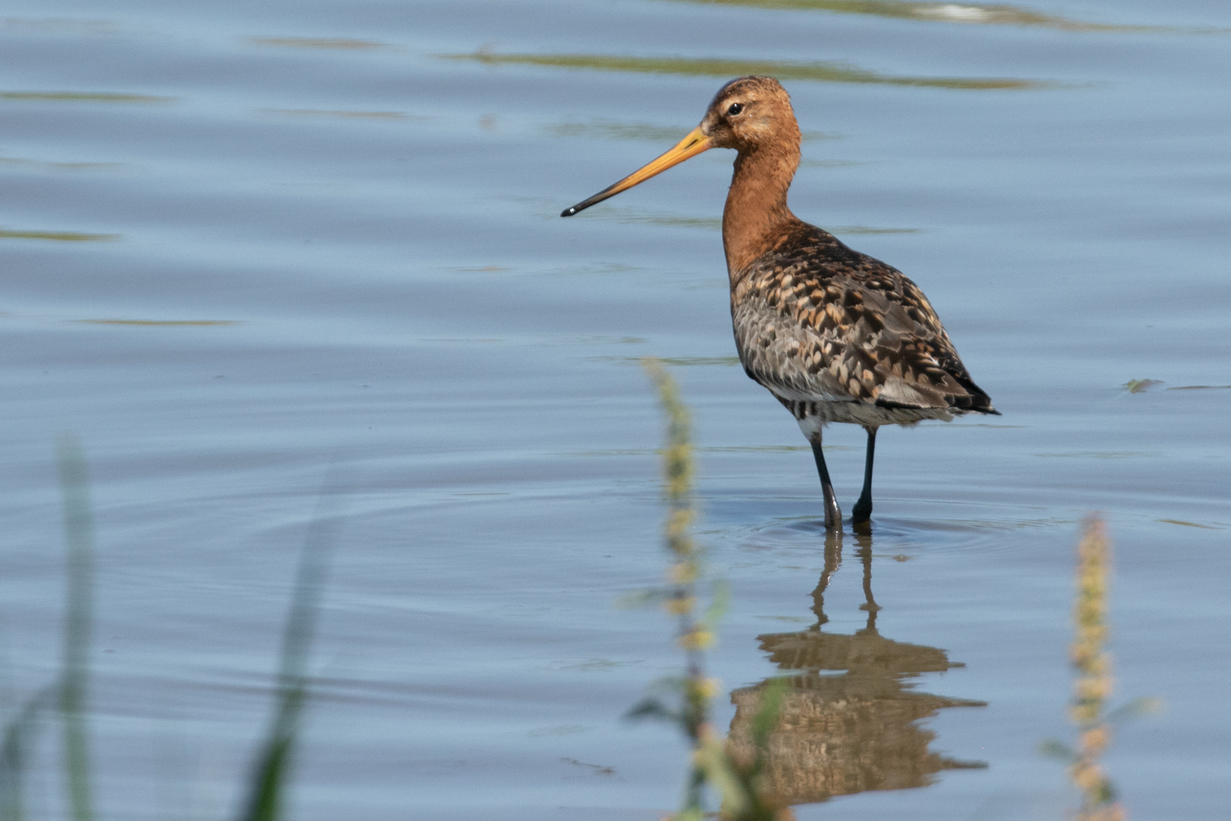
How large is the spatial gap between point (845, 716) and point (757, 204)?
325 centimetres

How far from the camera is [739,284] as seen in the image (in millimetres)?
7348

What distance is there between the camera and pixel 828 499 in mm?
6660

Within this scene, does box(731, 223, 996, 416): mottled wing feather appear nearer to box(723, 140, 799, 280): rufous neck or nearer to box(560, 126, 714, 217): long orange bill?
box(723, 140, 799, 280): rufous neck

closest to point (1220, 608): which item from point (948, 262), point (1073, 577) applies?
point (1073, 577)

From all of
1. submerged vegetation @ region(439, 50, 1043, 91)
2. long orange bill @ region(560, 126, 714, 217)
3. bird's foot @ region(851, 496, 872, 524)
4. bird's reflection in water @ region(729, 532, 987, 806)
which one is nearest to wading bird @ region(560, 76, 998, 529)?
bird's foot @ region(851, 496, 872, 524)

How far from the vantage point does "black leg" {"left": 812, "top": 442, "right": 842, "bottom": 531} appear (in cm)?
658

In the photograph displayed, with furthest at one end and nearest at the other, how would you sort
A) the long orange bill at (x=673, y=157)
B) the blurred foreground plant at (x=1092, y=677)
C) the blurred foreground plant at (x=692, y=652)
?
the long orange bill at (x=673, y=157)
the blurred foreground plant at (x=692, y=652)
the blurred foreground plant at (x=1092, y=677)

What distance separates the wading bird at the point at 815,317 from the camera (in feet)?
20.6

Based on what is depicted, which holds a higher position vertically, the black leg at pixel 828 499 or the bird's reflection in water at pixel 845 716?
the black leg at pixel 828 499

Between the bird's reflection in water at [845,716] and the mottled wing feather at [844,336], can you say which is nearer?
the bird's reflection in water at [845,716]

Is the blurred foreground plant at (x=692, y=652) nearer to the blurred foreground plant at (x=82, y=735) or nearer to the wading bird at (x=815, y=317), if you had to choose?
the blurred foreground plant at (x=82, y=735)

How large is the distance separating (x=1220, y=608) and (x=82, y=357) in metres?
5.26

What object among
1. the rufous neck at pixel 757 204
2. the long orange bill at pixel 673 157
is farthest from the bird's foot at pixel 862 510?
the long orange bill at pixel 673 157

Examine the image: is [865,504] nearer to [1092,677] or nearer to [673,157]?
[673,157]
